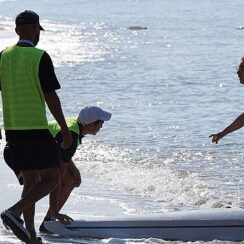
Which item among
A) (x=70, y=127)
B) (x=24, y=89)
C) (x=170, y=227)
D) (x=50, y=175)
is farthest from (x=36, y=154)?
(x=170, y=227)

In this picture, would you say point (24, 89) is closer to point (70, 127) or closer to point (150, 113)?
point (70, 127)

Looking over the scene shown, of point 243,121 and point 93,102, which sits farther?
point 93,102

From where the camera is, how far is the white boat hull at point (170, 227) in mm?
6730

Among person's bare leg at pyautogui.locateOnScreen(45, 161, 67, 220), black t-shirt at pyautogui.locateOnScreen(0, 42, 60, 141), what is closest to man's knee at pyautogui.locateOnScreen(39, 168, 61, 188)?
black t-shirt at pyautogui.locateOnScreen(0, 42, 60, 141)

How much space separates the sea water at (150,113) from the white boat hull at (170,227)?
0.11 metres

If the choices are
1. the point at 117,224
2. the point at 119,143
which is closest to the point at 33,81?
the point at 117,224

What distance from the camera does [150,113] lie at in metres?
14.9

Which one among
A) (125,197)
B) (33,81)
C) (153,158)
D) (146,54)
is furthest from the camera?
(146,54)

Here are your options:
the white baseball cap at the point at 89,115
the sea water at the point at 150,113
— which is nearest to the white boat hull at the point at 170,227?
the sea water at the point at 150,113

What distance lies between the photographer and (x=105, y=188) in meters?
8.90

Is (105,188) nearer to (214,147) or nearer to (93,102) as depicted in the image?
(214,147)

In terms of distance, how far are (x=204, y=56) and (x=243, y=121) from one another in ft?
64.7

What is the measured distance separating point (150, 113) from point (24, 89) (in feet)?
29.3

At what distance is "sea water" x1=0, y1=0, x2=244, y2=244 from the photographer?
8.54 meters
